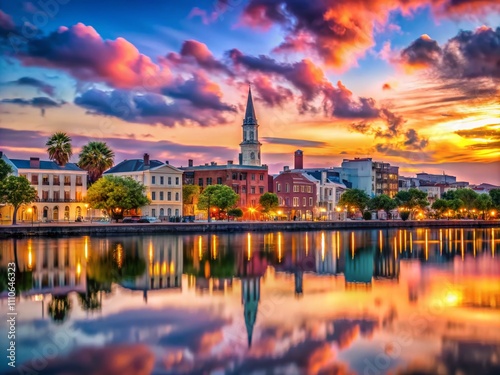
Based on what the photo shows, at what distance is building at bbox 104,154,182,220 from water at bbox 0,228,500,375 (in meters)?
51.4

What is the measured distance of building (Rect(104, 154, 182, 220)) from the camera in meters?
102

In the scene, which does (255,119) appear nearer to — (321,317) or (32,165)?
(32,165)

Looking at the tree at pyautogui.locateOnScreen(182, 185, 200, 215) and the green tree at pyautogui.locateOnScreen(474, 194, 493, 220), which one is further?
the green tree at pyautogui.locateOnScreen(474, 194, 493, 220)

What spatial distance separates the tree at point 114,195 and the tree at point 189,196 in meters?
20.6

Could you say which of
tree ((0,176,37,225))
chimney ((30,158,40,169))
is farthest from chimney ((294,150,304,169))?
tree ((0,176,37,225))

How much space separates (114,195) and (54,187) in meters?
18.2

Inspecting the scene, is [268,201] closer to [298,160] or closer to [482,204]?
[298,160]

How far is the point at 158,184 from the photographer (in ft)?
337

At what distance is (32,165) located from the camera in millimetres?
97312

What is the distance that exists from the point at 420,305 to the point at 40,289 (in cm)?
1958

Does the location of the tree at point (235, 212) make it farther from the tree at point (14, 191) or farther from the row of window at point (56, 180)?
the tree at point (14, 191)

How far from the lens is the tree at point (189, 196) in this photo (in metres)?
109

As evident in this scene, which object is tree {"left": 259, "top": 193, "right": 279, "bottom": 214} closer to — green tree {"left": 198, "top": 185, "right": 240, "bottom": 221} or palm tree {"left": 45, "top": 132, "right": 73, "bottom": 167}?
green tree {"left": 198, "top": 185, "right": 240, "bottom": 221}

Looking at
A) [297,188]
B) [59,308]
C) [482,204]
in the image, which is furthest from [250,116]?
[59,308]
